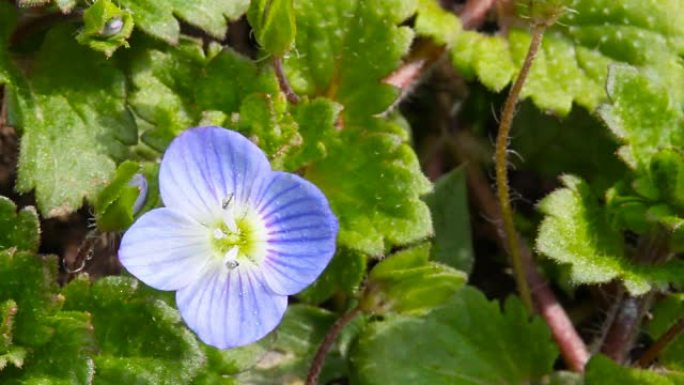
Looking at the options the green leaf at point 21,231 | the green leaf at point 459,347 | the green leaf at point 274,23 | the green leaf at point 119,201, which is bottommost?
the green leaf at point 459,347

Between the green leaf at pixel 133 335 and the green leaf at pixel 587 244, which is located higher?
the green leaf at pixel 587 244

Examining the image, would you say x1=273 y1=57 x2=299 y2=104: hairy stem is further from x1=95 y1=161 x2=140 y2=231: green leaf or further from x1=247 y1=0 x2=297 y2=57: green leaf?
x1=95 y1=161 x2=140 y2=231: green leaf

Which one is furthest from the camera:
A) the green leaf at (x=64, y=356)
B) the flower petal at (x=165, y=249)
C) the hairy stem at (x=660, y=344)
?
the hairy stem at (x=660, y=344)

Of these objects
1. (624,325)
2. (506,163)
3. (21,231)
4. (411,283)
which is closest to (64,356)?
(21,231)

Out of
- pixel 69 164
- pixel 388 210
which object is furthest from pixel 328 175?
pixel 69 164

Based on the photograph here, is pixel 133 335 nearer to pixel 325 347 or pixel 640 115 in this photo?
pixel 325 347

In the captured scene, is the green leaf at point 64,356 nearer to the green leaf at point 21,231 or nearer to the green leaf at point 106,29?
the green leaf at point 21,231

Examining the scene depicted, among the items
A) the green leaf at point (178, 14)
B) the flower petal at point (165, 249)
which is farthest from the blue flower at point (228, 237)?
the green leaf at point (178, 14)

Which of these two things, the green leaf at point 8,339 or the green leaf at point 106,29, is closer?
the green leaf at point 8,339
